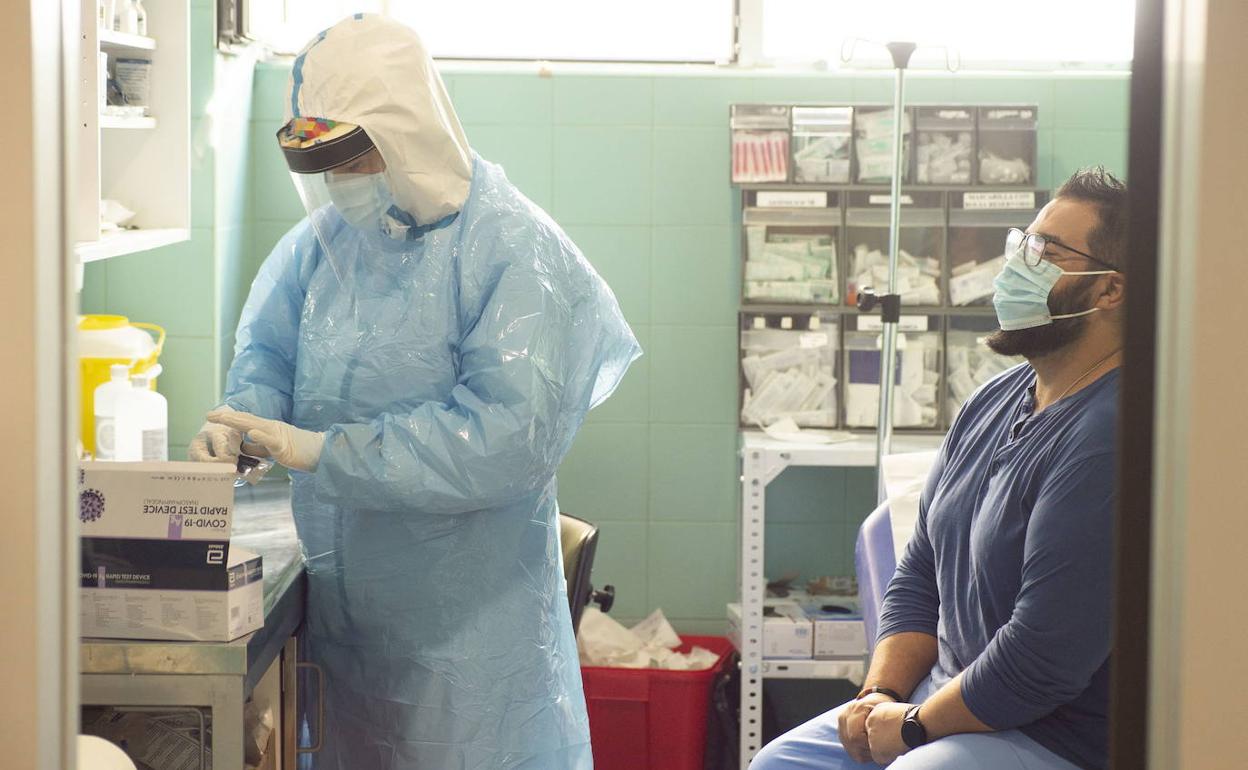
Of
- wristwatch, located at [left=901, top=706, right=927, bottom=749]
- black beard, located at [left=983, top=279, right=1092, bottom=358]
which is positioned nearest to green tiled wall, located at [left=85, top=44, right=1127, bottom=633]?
black beard, located at [left=983, top=279, right=1092, bottom=358]

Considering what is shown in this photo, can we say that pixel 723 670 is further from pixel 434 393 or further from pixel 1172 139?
pixel 1172 139

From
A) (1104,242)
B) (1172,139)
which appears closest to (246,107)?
(1104,242)

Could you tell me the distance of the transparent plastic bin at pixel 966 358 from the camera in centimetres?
347

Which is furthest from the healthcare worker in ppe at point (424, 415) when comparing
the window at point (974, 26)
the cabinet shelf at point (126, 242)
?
the window at point (974, 26)

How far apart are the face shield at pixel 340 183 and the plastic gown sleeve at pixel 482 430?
0.22 meters

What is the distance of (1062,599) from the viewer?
1.89 meters

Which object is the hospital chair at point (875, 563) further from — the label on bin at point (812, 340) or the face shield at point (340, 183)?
the face shield at point (340, 183)

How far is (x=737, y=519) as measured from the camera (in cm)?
368

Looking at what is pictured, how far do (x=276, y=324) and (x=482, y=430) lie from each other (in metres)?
0.56

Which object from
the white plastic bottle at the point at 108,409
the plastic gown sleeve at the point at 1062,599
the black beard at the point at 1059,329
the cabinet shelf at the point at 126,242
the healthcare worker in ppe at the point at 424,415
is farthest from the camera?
the white plastic bottle at the point at 108,409

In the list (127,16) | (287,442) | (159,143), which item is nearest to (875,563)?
(287,442)

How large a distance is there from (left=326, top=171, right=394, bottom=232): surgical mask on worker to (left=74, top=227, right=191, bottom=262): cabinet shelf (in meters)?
0.39

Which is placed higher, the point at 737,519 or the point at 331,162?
the point at 331,162

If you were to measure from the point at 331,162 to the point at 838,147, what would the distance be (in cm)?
177
